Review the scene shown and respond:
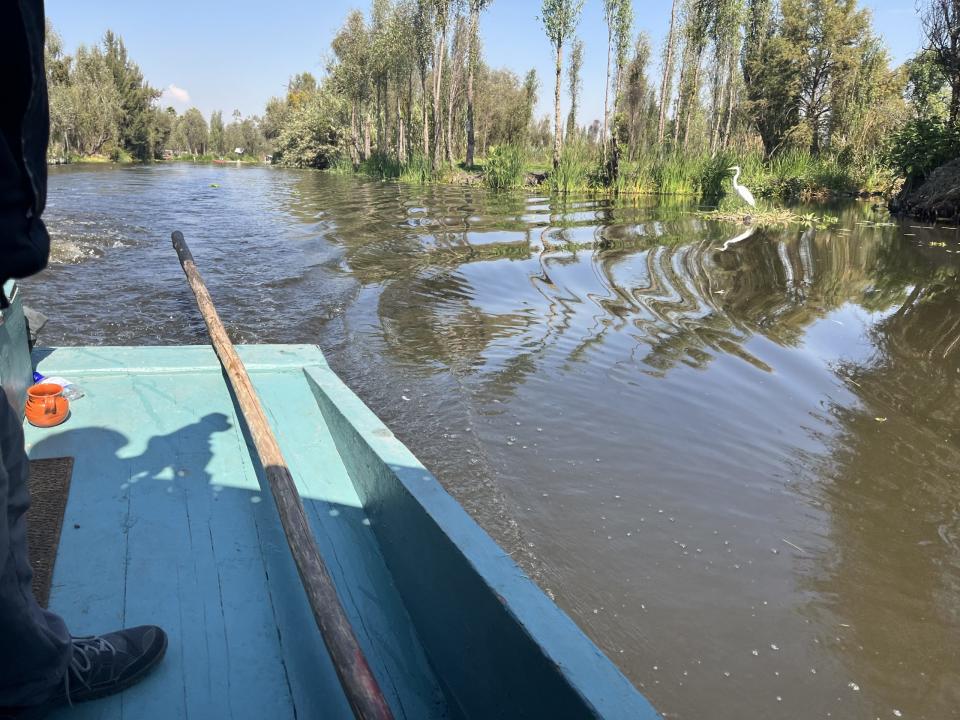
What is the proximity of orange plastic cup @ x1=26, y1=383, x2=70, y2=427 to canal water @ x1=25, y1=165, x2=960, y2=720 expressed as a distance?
182 centimetres

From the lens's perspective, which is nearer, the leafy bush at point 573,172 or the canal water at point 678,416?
the canal water at point 678,416

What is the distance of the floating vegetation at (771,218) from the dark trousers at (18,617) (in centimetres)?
1514

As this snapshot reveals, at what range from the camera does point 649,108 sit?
33.0 meters

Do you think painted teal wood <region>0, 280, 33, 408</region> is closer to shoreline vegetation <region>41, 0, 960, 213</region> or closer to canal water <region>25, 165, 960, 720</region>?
canal water <region>25, 165, 960, 720</region>

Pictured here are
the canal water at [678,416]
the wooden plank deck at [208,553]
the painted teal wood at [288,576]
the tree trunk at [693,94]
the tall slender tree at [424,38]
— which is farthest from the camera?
the tree trunk at [693,94]

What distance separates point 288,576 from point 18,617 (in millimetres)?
808

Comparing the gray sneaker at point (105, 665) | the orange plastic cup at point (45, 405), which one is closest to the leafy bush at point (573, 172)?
the orange plastic cup at point (45, 405)

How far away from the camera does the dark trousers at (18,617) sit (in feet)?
3.95

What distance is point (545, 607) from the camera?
1.41 meters

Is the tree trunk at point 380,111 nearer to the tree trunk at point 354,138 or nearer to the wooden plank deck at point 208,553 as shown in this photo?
the tree trunk at point 354,138

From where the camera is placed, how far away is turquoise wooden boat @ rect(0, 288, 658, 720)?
4.62 ft

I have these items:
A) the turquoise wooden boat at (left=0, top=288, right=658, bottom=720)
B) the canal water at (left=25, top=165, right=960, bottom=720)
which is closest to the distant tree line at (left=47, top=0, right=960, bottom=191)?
the canal water at (left=25, top=165, right=960, bottom=720)

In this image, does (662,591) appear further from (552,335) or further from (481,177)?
(481,177)

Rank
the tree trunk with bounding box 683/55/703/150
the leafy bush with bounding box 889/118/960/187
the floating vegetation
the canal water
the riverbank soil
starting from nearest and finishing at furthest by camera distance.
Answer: the canal water
the floating vegetation
the riverbank soil
the leafy bush with bounding box 889/118/960/187
the tree trunk with bounding box 683/55/703/150
